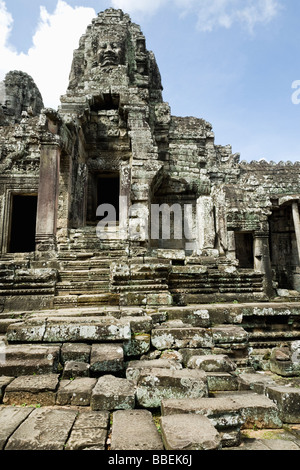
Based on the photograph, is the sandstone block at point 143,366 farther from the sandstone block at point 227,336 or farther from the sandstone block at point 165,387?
the sandstone block at point 227,336

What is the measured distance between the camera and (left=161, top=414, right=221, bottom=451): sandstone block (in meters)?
1.71

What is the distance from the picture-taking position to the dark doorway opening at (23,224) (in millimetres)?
15258

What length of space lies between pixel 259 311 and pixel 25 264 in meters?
4.76

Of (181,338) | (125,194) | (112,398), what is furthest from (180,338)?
(125,194)

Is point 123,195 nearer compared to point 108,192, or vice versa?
point 123,195

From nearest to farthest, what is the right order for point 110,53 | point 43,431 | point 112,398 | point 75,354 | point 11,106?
1. point 43,431
2. point 112,398
3. point 75,354
4. point 110,53
5. point 11,106

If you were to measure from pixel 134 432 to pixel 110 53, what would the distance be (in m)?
13.0

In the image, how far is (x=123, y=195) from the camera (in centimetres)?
1020

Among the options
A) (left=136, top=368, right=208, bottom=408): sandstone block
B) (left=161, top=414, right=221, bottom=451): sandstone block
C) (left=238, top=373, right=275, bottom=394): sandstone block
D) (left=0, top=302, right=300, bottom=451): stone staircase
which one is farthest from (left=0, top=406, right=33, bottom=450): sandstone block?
(left=238, top=373, right=275, bottom=394): sandstone block

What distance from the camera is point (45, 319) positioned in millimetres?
3488

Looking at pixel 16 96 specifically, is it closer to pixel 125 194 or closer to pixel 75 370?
pixel 125 194

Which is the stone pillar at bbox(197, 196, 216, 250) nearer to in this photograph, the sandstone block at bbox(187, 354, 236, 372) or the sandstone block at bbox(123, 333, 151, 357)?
the sandstone block at bbox(123, 333, 151, 357)
